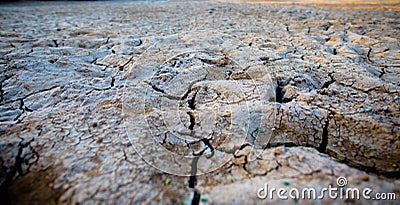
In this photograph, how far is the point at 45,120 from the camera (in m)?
1.20

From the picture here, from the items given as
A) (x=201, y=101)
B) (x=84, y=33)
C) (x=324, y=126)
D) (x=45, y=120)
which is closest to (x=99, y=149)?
(x=45, y=120)

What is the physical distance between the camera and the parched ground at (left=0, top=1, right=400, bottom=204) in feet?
2.88

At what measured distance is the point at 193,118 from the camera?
1269 millimetres

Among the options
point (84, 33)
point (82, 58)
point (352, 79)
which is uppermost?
point (84, 33)

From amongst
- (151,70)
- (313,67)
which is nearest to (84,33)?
(151,70)

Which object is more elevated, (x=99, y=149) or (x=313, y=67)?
(x=313, y=67)

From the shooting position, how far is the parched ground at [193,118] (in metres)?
0.88

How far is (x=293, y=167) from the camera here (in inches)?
36.8

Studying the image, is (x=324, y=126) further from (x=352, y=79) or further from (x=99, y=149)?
(x=99, y=149)

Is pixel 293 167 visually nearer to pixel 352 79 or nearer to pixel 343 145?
pixel 343 145

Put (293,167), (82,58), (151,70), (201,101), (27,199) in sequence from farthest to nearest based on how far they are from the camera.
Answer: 1. (82,58)
2. (151,70)
3. (201,101)
4. (293,167)
5. (27,199)

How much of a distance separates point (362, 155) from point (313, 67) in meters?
0.95

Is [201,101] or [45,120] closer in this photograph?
[45,120]

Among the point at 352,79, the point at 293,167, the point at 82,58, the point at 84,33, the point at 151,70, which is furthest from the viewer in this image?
the point at 84,33
